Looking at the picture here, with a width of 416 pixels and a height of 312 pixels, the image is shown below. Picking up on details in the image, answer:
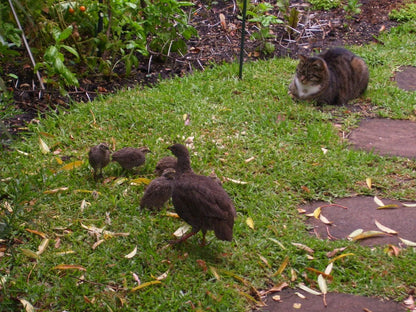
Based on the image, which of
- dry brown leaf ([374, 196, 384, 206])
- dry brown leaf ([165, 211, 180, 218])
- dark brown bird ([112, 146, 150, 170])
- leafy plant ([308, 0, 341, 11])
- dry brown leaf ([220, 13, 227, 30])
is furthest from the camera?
leafy plant ([308, 0, 341, 11])

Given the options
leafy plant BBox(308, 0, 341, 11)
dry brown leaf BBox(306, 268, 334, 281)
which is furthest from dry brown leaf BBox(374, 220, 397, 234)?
leafy plant BBox(308, 0, 341, 11)

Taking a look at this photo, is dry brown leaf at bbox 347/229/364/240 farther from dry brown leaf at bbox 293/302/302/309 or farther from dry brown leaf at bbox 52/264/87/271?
dry brown leaf at bbox 52/264/87/271

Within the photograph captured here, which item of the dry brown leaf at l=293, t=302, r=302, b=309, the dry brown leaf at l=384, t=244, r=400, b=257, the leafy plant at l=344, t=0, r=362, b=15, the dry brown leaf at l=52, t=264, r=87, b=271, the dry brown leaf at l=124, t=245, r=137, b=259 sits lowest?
the dry brown leaf at l=293, t=302, r=302, b=309

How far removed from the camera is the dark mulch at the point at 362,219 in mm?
3951

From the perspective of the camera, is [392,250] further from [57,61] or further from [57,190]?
[57,61]

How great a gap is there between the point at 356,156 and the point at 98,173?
2.62 meters

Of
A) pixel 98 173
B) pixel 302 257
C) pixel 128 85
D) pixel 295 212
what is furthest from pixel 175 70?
pixel 302 257

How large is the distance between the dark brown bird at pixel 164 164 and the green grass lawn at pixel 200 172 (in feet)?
0.68

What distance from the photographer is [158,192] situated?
4027 millimetres

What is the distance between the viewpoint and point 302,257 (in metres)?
3.71

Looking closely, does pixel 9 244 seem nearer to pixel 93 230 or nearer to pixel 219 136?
pixel 93 230

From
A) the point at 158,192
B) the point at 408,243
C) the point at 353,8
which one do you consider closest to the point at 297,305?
the point at 408,243

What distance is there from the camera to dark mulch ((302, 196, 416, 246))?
3.95m

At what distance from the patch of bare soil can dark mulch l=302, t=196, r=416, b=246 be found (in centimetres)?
337
